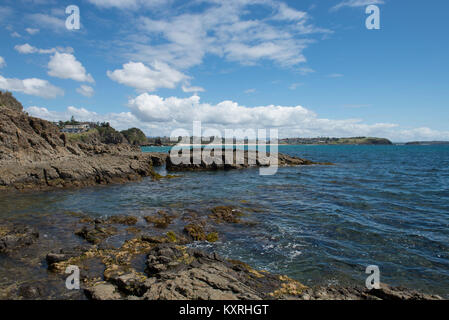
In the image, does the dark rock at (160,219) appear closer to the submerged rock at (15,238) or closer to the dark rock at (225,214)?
the dark rock at (225,214)

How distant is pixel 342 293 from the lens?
8.26 meters

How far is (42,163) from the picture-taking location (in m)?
A: 32.7

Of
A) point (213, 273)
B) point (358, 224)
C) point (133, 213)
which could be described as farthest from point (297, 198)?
point (213, 273)

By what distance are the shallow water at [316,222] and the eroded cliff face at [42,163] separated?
4.38 meters

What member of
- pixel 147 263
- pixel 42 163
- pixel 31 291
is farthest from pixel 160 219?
pixel 42 163

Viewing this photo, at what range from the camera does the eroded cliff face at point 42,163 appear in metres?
28.9

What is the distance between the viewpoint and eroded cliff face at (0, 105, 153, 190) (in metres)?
28.9

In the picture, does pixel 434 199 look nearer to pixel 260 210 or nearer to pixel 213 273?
pixel 260 210

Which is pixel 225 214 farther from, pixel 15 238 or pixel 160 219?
pixel 15 238

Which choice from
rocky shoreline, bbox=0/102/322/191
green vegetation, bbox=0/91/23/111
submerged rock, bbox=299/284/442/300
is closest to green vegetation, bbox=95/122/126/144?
green vegetation, bbox=0/91/23/111

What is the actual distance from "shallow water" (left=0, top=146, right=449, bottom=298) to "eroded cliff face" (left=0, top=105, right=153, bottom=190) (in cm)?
438

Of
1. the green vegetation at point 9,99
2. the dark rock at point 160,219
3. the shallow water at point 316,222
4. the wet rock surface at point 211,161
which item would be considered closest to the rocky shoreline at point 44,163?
the shallow water at point 316,222

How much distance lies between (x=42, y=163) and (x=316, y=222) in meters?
36.0
